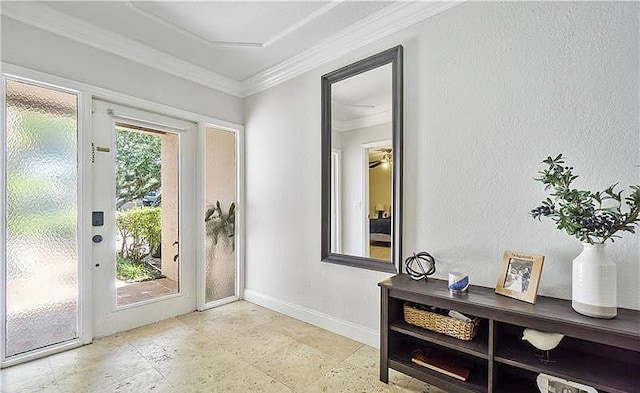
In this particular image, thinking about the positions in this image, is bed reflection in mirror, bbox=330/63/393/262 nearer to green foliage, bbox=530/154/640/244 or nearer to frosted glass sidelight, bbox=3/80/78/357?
green foliage, bbox=530/154/640/244

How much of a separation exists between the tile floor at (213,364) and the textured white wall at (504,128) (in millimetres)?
403

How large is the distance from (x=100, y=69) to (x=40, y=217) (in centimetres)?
134

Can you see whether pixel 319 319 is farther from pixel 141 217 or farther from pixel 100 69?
pixel 100 69

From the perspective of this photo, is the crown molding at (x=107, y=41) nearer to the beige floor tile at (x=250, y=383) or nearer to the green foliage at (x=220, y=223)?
the green foliage at (x=220, y=223)

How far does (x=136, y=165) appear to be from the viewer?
9.55 feet

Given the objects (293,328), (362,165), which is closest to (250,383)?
(293,328)

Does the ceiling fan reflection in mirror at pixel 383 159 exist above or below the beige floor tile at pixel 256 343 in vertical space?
above

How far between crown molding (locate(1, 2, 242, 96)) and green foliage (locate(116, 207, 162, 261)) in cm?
145

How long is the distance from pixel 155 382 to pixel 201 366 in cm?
30

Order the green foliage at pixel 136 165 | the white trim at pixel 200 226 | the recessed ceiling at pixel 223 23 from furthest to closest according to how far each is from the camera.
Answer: the white trim at pixel 200 226
the green foliage at pixel 136 165
the recessed ceiling at pixel 223 23

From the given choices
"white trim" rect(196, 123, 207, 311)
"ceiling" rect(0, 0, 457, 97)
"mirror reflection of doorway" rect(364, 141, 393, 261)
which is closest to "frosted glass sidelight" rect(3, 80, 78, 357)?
"ceiling" rect(0, 0, 457, 97)

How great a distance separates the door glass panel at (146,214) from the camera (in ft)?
9.22

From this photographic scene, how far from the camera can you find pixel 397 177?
2.29 m

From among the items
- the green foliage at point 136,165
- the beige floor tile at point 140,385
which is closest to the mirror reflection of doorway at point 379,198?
the beige floor tile at point 140,385
